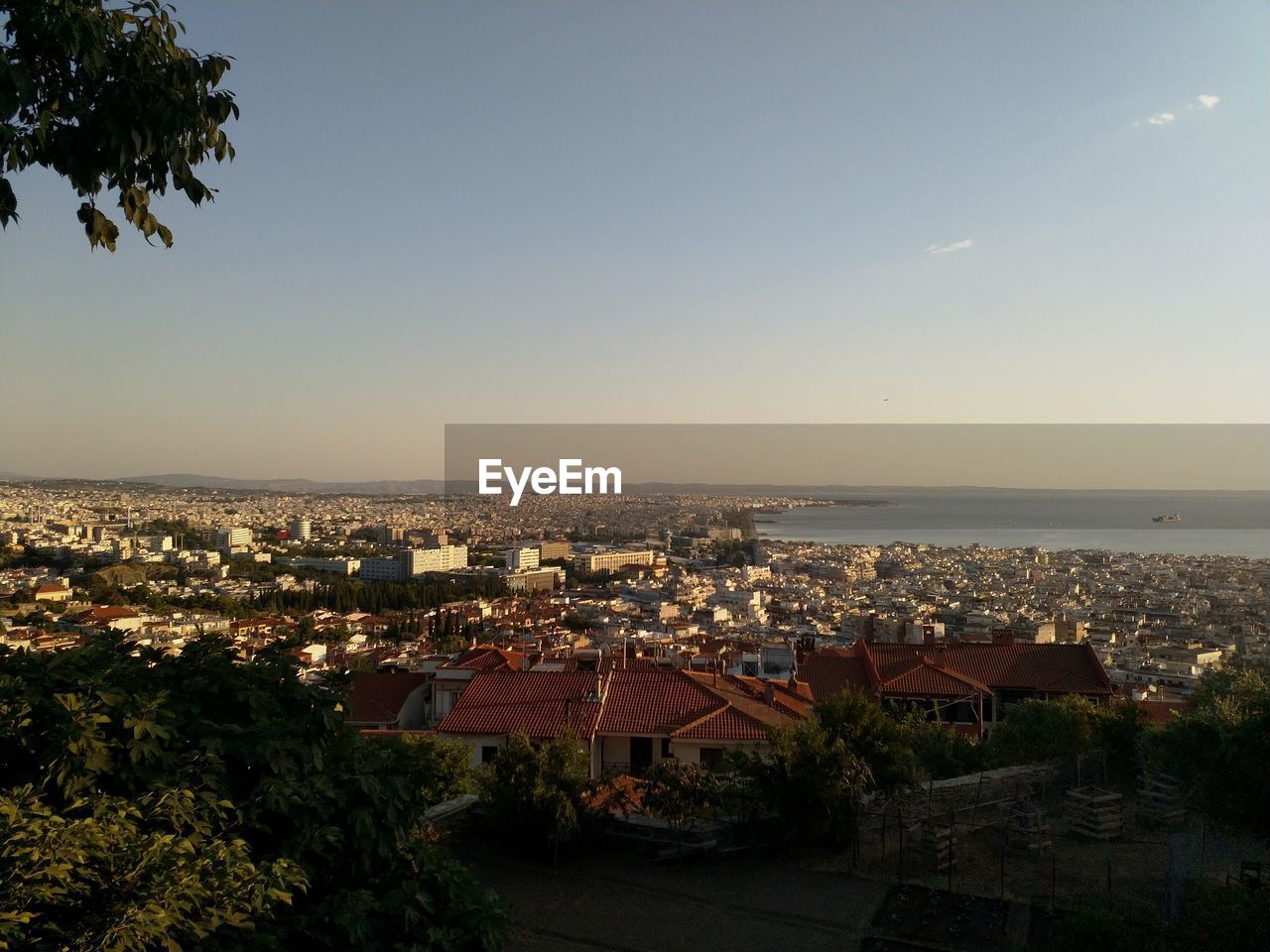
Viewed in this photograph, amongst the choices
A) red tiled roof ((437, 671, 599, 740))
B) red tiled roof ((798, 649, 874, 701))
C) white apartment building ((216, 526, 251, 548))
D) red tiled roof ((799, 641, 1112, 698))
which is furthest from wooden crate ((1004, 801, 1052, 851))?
white apartment building ((216, 526, 251, 548))

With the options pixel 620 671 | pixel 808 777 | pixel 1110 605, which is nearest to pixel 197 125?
pixel 808 777

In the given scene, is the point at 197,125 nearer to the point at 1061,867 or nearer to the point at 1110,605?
the point at 1061,867

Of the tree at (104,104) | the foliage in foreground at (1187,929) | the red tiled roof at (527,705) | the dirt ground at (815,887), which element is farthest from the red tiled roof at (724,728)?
the tree at (104,104)

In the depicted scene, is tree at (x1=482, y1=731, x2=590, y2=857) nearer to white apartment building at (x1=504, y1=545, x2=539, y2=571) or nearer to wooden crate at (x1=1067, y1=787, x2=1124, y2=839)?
wooden crate at (x1=1067, y1=787, x2=1124, y2=839)

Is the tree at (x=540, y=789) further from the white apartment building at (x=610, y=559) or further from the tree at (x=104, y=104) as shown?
the white apartment building at (x=610, y=559)

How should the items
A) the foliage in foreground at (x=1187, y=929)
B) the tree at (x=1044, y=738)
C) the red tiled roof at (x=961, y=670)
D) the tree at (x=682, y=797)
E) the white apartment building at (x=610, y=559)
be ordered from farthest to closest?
the white apartment building at (x=610, y=559)
the red tiled roof at (x=961, y=670)
the tree at (x=1044, y=738)
the tree at (x=682, y=797)
the foliage in foreground at (x=1187, y=929)

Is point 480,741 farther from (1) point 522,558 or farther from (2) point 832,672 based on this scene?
(1) point 522,558

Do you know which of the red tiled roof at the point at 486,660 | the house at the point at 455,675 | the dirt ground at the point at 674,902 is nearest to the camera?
the dirt ground at the point at 674,902
